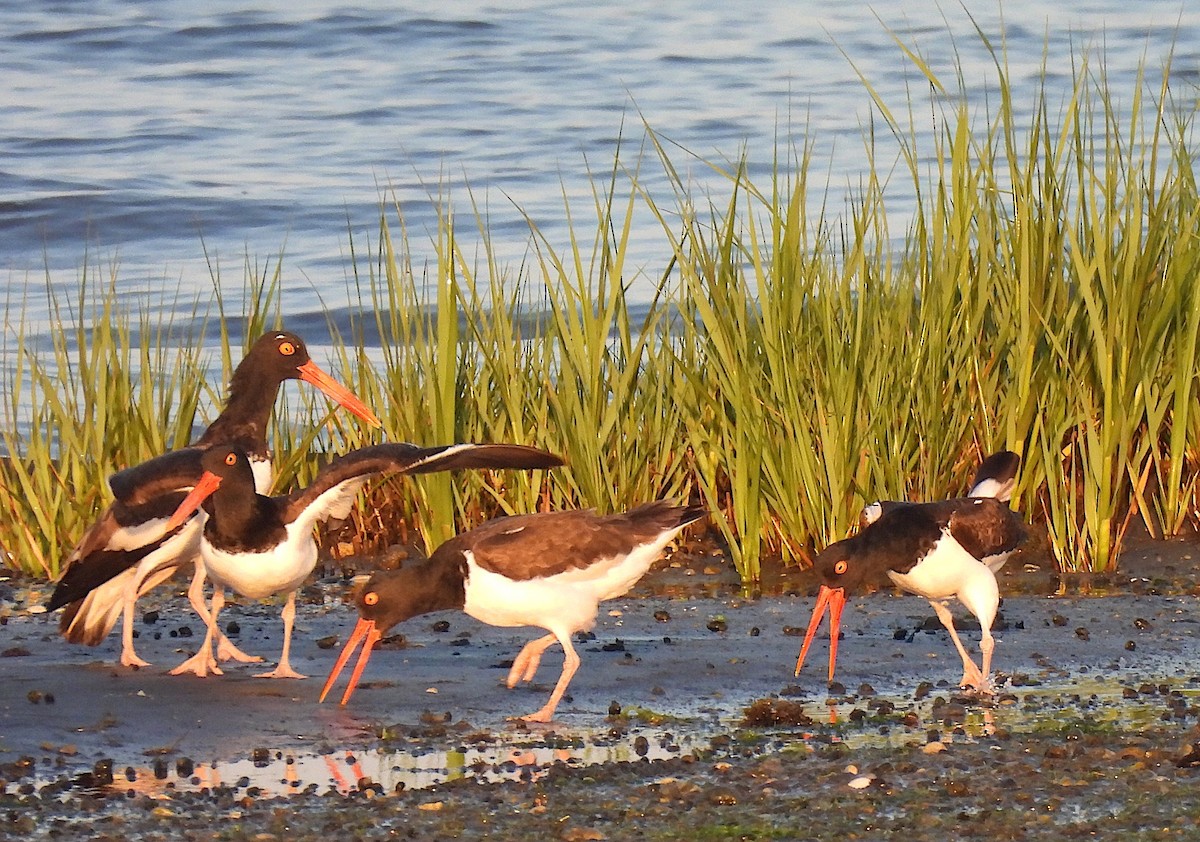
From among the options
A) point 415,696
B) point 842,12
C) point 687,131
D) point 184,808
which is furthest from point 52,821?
point 842,12

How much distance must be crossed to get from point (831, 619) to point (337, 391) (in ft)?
7.75

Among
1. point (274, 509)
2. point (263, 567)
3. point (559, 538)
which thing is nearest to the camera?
point (559, 538)

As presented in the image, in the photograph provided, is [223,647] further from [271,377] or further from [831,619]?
[831,619]

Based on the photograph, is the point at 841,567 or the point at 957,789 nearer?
the point at 957,789

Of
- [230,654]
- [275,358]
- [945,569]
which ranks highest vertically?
[275,358]

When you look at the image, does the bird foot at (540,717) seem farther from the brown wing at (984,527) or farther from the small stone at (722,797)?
the brown wing at (984,527)

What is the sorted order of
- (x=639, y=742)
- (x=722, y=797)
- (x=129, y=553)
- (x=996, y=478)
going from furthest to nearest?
(x=996, y=478)
(x=129, y=553)
(x=639, y=742)
(x=722, y=797)

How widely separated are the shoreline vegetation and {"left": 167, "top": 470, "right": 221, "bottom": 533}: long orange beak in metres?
1.36

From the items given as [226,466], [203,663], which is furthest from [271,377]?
[203,663]

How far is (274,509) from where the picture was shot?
6668 millimetres

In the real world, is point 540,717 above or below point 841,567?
below

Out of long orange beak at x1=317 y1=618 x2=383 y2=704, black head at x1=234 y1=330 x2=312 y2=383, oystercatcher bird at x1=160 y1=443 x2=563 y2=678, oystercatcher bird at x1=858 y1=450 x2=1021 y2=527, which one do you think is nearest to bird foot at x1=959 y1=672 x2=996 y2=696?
oystercatcher bird at x1=858 y1=450 x2=1021 y2=527

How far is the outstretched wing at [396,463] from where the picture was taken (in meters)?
6.61

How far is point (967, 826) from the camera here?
480 centimetres
